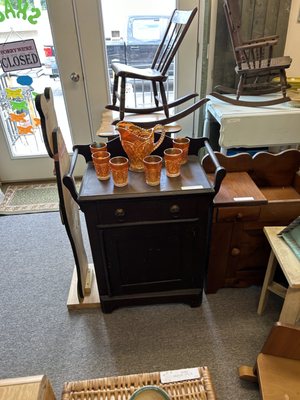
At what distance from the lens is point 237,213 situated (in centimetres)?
135

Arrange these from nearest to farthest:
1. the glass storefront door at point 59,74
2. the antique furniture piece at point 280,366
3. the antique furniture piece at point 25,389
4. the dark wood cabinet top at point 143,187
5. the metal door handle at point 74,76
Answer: the antique furniture piece at point 25,389
the antique furniture piece at point 280,366
the dark wood cabinet top at point 143,187
the glass storefront door at point 59,74
the metal door handle at point 74,76

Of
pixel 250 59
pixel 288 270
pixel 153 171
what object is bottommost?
pixel 288 270

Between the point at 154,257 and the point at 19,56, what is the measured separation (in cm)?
191

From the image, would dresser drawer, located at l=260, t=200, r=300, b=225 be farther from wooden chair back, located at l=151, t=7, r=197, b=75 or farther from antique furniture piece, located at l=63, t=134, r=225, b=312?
wooden chair back, located at l=151, t=7, r=197, b=75

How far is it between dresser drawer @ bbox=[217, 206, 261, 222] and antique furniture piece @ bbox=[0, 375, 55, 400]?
94 cm

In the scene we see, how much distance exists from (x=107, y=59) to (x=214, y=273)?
1.79 metres

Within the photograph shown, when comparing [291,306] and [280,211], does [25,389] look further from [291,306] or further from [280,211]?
[280,211]

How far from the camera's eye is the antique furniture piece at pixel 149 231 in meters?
1.18

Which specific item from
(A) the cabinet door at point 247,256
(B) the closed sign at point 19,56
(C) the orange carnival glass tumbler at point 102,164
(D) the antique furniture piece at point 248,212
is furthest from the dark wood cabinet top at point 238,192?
(B) the closed sign at point 19,56

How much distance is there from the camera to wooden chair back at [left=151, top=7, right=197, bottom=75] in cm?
175

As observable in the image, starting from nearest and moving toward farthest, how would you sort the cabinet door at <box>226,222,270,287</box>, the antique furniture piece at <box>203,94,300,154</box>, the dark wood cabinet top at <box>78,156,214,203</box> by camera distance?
the dark wood cabinet top at <box>78,156,214,203</box>, the cabinet door at <box>226,222,270,287</box>, the antique furniture piece at <box>203,94,300,154</box>

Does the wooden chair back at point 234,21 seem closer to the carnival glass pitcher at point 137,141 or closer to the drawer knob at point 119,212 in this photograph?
the carnival glass pitcher at point 137,141

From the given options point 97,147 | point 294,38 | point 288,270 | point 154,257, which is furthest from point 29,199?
point 294,38

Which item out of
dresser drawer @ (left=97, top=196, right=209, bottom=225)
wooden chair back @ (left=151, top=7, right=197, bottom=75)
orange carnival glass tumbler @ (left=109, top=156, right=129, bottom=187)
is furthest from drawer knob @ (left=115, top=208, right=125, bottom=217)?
wooden chair back @ (left=151, top=7, right=197, bottom=75)
